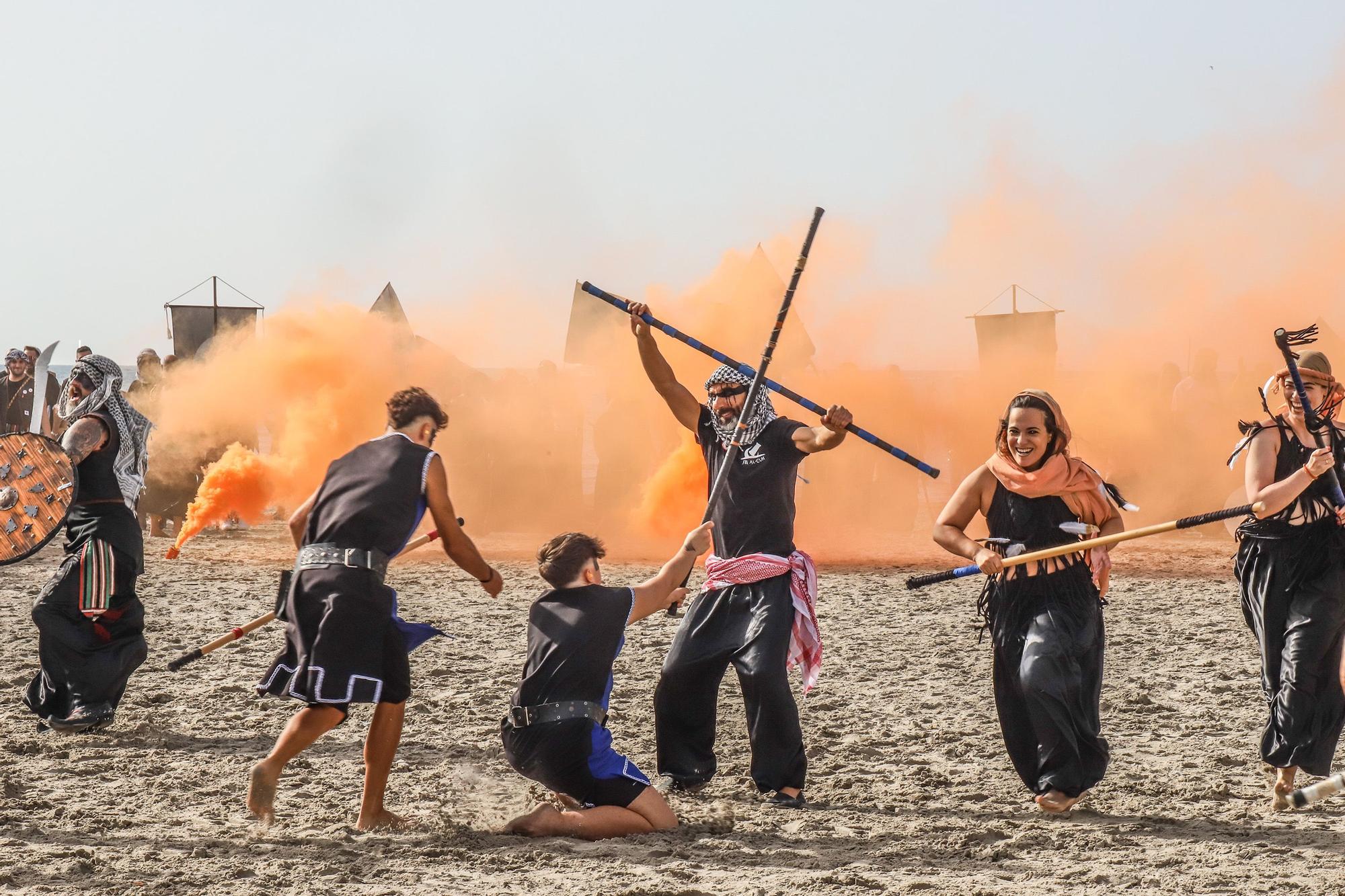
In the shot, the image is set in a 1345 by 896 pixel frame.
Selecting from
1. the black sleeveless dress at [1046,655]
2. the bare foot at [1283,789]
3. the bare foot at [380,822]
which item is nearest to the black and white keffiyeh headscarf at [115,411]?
the bare foot at [380,822]

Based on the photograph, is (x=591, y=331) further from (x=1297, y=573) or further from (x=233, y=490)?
(x=1297, y=573)

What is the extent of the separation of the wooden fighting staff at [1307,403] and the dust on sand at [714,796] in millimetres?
1222

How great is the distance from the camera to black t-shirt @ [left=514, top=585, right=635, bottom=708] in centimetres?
497

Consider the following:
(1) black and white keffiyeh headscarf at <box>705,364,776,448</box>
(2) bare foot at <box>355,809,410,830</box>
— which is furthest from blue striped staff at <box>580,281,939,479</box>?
(2) bare foot at <box>355,809,410,830</box>

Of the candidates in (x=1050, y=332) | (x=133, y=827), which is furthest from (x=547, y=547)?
(x=1050, y=332)

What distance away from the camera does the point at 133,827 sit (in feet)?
16.4

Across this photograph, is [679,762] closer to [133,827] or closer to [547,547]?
[547,547]

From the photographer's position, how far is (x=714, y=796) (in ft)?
18.2

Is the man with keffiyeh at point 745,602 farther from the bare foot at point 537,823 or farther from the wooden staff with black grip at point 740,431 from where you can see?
the bare foot at point 537,823

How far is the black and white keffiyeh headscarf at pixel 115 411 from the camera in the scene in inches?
266

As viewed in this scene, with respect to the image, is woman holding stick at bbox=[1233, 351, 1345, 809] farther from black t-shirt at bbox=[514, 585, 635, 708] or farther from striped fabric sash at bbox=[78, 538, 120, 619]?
striped fabric sash at bbox=[78, 538, 120, 619]

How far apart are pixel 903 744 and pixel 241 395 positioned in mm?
11790

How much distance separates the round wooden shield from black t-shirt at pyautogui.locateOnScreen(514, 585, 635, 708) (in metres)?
2.83

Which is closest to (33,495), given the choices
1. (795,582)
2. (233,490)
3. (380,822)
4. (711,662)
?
(380,822)
